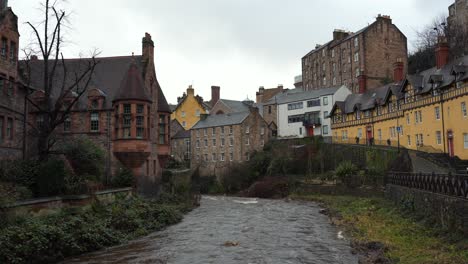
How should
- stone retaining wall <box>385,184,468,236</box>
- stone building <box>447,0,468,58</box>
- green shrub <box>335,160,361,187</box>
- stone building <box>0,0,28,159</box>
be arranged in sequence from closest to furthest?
1. stone retaining wall <box>385,184,468,236</box>
2. stone building <box>0,0,28,159</box>
3. green shrub <box>335,160,361,187</box>
4. stone building <box>447,0,468,58</box>

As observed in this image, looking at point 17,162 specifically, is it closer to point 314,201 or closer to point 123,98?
point 123,98

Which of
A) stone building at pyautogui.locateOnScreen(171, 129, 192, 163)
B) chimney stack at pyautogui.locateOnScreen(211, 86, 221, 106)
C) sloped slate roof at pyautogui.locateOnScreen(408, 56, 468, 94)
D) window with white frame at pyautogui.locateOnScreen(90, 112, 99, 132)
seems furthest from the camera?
chimney stack at pyautogui.locateOnScreen(211, 86, 221, 106)

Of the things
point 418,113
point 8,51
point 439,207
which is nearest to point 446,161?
point 418,113

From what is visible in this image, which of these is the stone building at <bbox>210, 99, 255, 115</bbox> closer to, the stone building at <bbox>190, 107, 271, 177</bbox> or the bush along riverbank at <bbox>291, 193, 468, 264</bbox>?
the stone building at <bbox>190, 107, 271, 177</bbox>

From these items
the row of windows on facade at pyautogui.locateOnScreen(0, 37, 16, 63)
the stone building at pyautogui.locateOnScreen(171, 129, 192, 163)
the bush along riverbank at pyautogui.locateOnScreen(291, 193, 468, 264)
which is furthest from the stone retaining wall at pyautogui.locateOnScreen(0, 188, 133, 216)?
the stone building at pyautogui.locateOnScreen(171, 129, 192, 163)

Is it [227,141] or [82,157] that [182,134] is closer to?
[227,141]

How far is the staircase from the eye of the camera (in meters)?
38.1

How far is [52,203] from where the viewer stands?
838 inches

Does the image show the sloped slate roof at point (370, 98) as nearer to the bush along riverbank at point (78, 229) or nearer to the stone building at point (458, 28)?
the stone building at point (458, 28)

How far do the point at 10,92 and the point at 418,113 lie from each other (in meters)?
38.7

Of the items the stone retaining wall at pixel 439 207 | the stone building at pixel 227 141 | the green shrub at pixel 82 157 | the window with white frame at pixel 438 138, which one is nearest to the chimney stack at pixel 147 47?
the green shrub at pixel 82 157

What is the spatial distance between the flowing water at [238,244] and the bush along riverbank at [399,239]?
844 millimetres

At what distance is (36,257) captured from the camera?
15.9 meters

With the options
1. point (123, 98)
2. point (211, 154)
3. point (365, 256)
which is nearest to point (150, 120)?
point (123, 98)
